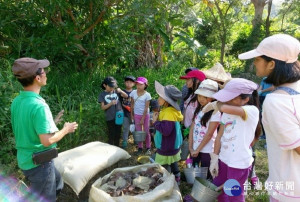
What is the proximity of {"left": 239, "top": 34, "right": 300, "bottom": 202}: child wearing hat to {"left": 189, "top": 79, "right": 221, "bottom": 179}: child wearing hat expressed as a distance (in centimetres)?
118

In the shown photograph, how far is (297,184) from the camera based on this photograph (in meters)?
1.44

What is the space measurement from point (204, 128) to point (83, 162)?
139 cm

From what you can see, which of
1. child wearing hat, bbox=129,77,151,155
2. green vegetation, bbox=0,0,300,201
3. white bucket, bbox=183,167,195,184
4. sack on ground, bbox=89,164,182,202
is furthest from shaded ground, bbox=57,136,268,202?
sack on ground, bbox=89,164,182,202

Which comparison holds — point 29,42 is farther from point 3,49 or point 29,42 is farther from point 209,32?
point 209,32

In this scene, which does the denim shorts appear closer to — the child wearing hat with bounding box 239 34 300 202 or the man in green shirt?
the man in green shirt

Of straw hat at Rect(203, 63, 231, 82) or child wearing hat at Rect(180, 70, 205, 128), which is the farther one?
straw hat at Rect(203, 63, 231, 82)

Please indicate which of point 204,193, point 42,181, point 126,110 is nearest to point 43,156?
point 42,181

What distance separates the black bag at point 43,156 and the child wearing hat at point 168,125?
1270 millimetres

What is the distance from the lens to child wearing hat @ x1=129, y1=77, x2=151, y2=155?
426 centimetres

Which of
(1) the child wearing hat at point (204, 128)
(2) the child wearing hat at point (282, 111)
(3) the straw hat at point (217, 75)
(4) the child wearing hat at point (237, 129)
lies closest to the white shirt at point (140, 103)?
(3) the straw hat at point (217, 75)

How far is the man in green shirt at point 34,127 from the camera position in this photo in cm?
197

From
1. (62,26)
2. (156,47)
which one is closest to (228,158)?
(62,26)

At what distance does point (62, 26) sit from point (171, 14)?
291 cm

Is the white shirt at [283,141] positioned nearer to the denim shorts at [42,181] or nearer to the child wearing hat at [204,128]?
the child wearing hat at [204,128]
